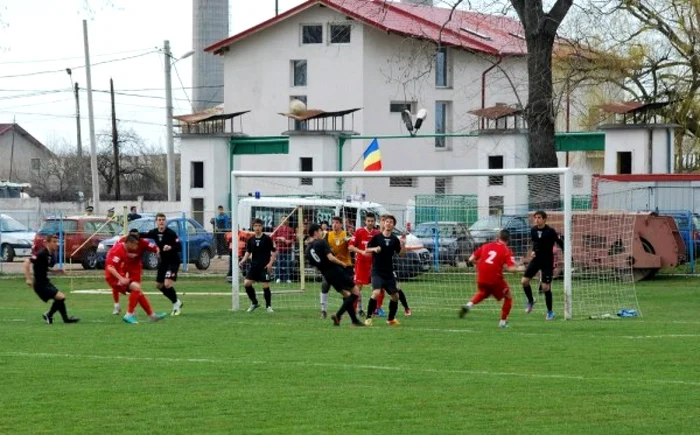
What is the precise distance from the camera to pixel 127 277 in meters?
22.8

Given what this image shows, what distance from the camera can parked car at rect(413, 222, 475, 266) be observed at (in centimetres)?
3038

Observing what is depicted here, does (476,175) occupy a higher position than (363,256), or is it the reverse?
(476,175)

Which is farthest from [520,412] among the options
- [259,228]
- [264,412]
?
[259,228]

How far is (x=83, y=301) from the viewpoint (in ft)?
95.5

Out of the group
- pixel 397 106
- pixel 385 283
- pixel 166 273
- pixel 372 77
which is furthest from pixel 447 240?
pixel 397 106

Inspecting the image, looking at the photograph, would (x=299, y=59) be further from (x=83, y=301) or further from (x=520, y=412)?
(x=520, y=412)

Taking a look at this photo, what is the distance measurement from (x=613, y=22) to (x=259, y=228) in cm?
2231

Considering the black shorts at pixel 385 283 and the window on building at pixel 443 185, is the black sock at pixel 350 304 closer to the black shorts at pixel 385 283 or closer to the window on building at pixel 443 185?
the black shorts at pixel 385 283

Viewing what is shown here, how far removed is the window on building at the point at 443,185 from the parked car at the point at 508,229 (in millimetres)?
22324

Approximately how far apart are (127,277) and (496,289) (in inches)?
254

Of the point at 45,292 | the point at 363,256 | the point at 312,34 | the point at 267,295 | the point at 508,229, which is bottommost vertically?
the point at 267,295

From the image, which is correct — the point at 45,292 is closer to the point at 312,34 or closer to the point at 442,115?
the point at 312,34

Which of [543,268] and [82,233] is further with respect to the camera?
[82,233]

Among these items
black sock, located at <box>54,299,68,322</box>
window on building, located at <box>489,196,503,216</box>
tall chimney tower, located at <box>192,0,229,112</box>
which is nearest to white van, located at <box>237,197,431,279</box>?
window on building, located at <box>489,196,503,216</box>
